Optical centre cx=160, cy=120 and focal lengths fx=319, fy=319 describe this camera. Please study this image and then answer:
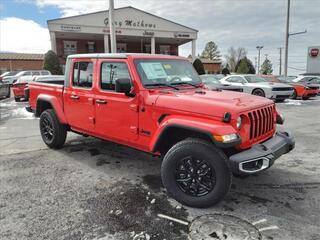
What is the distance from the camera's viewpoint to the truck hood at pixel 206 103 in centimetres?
373

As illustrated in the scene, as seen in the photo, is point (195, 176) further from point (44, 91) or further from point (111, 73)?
point (44, 91)

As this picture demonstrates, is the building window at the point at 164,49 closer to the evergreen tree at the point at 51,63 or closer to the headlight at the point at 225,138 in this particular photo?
the evergreen tree at the point at 51,63

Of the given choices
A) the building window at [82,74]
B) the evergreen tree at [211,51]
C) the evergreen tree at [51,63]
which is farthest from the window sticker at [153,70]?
the evergreen tree at [211,51]

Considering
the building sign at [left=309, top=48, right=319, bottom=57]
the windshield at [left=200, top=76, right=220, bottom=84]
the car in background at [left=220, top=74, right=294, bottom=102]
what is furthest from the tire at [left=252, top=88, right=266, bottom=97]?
the building sign at [left=309, top=48, right=319, bottom=57]

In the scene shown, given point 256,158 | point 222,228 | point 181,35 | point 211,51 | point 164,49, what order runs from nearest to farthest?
point 222,228 < point 256,158 < point 181,35 < point 164,49 < point 211,51

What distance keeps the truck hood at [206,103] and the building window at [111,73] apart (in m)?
0.74

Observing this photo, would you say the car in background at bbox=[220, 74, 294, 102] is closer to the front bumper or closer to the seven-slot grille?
the seven-slot grille

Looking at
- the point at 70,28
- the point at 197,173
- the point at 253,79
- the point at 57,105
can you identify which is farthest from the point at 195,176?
the point at 70,28

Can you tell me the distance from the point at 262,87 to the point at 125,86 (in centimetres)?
1238

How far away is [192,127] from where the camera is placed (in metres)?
3.74

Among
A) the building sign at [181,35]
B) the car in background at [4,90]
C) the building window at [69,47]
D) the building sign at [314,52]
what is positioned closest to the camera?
the car in background at [4,90]

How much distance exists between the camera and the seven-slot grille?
3.90m

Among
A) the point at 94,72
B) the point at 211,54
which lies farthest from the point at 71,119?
the point at 211,54

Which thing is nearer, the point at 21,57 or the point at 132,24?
the point at 132,24
